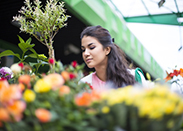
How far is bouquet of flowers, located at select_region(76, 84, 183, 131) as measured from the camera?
282mm

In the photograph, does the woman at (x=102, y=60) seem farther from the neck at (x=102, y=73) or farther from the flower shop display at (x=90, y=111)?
the flower shop display at (x=90, y=111)

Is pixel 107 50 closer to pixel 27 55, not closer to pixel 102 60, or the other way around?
pixel 102 60

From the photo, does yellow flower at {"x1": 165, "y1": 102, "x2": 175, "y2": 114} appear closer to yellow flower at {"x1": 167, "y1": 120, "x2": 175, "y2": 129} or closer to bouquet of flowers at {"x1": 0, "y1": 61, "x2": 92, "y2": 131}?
yellow flower at {"x1": 167, "y1": 120, "x2": 175, "y2": 129}

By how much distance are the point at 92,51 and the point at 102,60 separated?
0.13 m

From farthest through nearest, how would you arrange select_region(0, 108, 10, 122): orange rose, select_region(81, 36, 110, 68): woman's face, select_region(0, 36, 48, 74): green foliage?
select_region(81, 36, 110, 68): woman's face < select_region(0, 36, 48, 74): green foliage < select_region(0, 108, 10, 122): orange rose

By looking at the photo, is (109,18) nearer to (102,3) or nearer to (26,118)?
(102,3)

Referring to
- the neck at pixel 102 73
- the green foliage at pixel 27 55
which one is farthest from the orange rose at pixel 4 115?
the neck at pixel 102 73

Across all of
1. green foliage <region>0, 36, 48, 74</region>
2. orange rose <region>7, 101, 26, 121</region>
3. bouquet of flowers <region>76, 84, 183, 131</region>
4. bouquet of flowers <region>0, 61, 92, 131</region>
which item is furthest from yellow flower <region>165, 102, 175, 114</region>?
green foliage <region>0, 36, 48, 74</region>

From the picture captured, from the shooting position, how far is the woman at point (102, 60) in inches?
44.6

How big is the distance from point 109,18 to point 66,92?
4610mm

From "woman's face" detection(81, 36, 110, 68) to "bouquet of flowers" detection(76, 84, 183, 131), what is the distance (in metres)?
0.80

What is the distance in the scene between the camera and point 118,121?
30 centimetres

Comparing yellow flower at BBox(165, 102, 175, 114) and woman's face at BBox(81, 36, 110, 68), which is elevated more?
woman's face at BBox(81, 36, 110, 68)

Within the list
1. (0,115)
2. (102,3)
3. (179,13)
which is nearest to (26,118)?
(0,115)
